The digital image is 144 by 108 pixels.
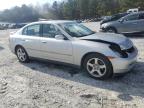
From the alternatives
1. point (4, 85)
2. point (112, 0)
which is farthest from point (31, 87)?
point (112, 0)

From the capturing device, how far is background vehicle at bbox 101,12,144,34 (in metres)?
14.3

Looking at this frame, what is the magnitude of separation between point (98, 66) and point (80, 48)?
66cm

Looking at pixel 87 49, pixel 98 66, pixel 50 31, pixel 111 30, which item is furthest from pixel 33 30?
pixel 111 30

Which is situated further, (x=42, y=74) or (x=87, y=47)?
(x=42, y=74)

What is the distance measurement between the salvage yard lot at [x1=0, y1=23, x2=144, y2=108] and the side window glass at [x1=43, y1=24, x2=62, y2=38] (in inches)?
41.3

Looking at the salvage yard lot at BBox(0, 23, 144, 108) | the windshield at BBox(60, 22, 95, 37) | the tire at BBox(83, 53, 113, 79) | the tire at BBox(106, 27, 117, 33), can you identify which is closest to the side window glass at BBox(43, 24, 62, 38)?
the windshield at BBox(60, 22, 95, 37)

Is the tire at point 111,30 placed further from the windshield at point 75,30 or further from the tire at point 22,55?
the tire at point 22,55

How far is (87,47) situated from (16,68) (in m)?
2.85

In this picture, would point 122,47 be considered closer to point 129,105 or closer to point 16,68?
point 129,105

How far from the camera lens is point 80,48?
6.71 meters

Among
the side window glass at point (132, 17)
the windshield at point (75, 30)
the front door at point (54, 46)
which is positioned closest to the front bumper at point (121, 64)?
the front door at point (54, 46)

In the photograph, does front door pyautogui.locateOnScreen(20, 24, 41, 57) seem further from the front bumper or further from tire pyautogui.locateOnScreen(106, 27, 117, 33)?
tire pyautogui.locateOnScreen(106, 27, 117, 33)

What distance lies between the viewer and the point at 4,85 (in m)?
6.73

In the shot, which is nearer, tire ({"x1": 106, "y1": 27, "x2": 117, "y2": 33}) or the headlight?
the headlight
